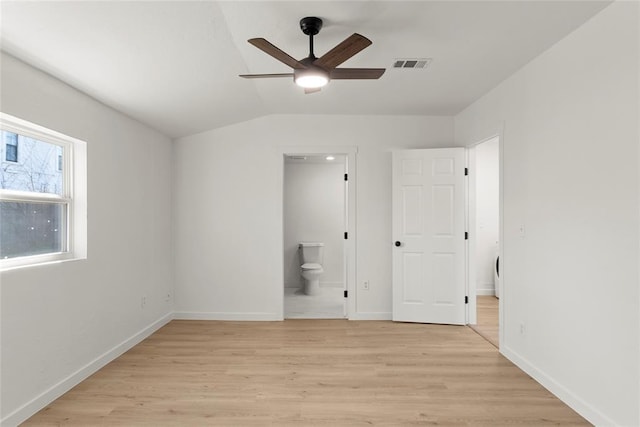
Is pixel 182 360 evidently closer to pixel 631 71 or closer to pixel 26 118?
pixel 26 118

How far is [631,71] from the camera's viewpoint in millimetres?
2004

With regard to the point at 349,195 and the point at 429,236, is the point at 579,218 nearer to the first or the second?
the point at 429,236

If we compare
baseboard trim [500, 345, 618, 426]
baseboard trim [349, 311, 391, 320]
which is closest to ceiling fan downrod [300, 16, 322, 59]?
baseboard trim [500, 345, 618, 426]

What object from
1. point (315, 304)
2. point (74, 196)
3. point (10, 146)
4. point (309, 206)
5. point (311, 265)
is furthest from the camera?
point (309, 206)

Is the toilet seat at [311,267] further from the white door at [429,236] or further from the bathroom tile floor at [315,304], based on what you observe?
the white door at [429,236]

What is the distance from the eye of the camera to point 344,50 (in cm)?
210

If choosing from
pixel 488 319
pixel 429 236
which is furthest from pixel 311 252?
pixel 488 319

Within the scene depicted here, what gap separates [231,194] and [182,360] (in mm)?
2038

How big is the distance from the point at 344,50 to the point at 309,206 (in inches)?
173

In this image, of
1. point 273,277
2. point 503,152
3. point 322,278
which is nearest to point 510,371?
point 503,152

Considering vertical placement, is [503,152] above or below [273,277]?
above

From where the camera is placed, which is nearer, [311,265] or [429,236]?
[429,236]

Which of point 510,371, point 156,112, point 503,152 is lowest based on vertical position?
point 510,371

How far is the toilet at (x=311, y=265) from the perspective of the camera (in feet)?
18.9
